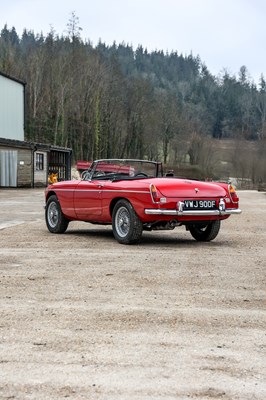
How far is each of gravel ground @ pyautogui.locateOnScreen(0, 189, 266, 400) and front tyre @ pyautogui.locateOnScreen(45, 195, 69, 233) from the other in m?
2.45

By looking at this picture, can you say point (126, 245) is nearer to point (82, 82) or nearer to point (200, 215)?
point (200, 215)

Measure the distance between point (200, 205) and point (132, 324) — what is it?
5.31 m

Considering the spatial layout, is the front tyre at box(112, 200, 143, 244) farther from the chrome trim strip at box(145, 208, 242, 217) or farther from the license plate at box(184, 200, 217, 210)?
the license plate at box(184, 200, 217, 210)

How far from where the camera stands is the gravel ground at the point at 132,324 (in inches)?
139

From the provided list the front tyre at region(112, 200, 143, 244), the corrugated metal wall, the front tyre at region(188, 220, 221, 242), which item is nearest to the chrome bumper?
the front tyre at region(112, 200, 143, 244)

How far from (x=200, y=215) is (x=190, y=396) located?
6789 mm

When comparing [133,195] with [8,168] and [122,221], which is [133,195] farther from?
[8,168]

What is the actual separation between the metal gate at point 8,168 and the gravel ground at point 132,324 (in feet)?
101

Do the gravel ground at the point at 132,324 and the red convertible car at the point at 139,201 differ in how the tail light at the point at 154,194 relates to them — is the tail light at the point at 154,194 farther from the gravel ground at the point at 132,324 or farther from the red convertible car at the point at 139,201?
the gravel ground at the point at 132,324

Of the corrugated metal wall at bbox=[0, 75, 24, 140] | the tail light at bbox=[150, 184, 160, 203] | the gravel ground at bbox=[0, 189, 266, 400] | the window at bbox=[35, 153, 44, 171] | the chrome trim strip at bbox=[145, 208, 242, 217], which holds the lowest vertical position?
the gravel ground at bbox=[0, 189, 266, 400]

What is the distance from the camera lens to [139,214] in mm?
9953

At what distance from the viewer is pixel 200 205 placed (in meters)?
10.0

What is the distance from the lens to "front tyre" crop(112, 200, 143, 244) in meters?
10.0

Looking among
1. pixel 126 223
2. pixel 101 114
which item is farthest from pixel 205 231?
pixel 101 114
